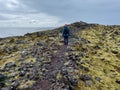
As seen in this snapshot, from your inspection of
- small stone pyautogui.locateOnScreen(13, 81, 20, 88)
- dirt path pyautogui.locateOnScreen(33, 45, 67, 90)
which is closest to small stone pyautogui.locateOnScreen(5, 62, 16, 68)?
dirt path pyautogui.locateOnScreen(33, 45, 67, 90)

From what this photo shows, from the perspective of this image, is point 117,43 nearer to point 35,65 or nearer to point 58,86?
point 35,65

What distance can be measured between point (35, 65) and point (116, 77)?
11297 millimetres

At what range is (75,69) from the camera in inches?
1374

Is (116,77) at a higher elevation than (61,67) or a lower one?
lower

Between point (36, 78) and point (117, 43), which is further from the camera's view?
point (117, 43)

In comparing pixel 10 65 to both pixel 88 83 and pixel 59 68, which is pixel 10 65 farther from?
pixel 88 83

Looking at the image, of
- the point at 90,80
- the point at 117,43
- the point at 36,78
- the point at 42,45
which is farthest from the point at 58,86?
the point at 117,43

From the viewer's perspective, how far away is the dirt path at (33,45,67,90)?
30.7 meters

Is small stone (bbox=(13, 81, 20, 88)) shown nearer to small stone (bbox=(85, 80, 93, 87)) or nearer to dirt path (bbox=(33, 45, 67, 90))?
dirt path (bbox=(33, 45, 67, 90))

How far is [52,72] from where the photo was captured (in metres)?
33.4

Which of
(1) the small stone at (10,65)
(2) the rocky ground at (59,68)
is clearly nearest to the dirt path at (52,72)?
(2) the rocky ground at (59,68)

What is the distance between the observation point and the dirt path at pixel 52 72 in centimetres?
3074

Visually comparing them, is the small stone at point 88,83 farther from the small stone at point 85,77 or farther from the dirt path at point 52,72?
the dirt path at point 52,72

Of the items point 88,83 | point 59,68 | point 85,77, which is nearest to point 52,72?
point 59,68
